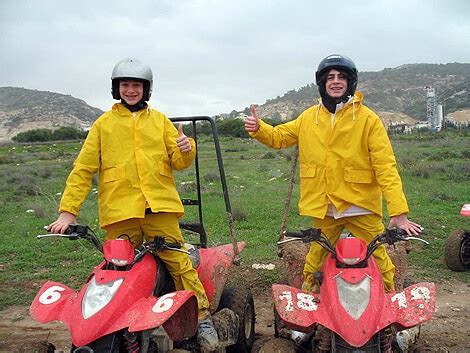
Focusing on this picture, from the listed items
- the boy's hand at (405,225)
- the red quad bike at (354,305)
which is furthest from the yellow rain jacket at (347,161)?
the red quad bike at (354,305)

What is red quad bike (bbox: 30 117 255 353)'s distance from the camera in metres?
3.67

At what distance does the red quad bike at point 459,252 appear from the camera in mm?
8172

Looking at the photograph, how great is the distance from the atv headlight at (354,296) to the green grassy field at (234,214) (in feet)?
12.3

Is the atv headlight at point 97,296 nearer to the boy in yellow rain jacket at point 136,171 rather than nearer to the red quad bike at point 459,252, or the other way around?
the boy in yellow rain jacket at point 136,171

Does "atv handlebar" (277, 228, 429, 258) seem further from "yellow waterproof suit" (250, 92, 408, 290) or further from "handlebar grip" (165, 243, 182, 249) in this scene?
"handlebar grip" (165, 243, 182, 249)

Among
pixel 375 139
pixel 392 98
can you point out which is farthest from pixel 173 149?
pixel 392 98

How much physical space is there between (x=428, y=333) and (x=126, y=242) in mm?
3526

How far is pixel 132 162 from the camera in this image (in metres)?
4.64

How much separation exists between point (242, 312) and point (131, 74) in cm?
248

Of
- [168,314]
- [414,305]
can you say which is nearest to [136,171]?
[168,314]

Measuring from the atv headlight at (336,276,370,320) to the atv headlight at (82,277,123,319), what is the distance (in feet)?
5.07

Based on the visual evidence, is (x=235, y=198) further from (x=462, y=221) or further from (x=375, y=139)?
(x=375, y=139)

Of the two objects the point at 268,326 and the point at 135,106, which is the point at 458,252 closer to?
the point at 268,326

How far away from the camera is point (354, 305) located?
3.88m
